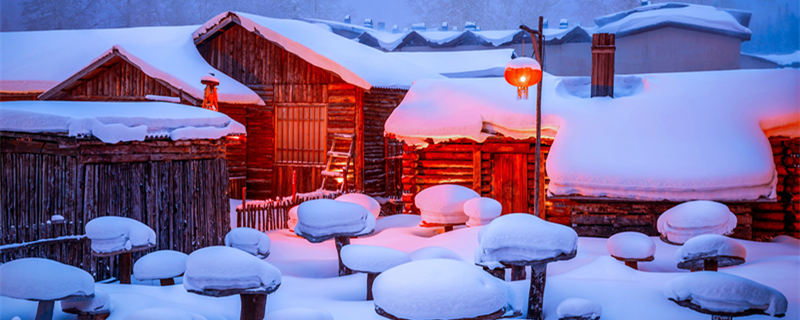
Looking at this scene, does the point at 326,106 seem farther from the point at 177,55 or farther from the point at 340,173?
the point at 177,55

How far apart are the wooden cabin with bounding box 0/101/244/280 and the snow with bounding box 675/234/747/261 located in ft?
25.0

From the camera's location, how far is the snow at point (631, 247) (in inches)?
371

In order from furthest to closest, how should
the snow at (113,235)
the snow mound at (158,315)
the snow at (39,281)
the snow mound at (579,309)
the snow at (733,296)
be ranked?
the snow at (113,235) < the snow mound at (579,309) < the snow at (733,296) < the snow mound at (158,315) < the snow at (39,281)

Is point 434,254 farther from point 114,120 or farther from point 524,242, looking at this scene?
point 114,120

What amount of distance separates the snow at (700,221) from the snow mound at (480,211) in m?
3.43

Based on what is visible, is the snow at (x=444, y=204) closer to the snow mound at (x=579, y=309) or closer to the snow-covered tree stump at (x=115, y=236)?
the snow mound at (x=579, y=309)

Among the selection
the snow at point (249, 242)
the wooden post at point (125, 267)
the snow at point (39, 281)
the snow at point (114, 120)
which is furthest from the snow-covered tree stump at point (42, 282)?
the snow at point (249, 242)

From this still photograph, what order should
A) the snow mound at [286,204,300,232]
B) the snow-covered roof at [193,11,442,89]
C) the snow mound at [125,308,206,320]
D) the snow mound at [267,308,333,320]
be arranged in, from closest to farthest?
the snow mound at [125,308,206,320], the snow mound at [267,308,333,320], the snow mound at [286,204,300,232], the snow-covered roof at [193,11,442,89]

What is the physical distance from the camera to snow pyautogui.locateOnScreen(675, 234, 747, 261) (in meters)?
8.05

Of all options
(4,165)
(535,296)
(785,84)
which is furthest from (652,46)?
(4,165)

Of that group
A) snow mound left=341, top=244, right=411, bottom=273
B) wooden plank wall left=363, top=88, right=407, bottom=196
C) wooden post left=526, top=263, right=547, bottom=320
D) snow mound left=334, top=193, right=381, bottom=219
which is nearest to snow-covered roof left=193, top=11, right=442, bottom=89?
wooden plank wall left=363, top=88, right=407, bottom=196

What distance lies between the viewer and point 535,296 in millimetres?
7566

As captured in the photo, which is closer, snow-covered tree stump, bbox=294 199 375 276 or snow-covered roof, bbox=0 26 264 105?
snow-covered tree stump, bbox=294 199 375 276

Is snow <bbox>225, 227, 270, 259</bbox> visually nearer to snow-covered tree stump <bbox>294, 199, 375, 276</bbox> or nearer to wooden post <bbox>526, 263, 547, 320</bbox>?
snow-covered tree stump <bbox>294, 199, 375, 276</bbox>
